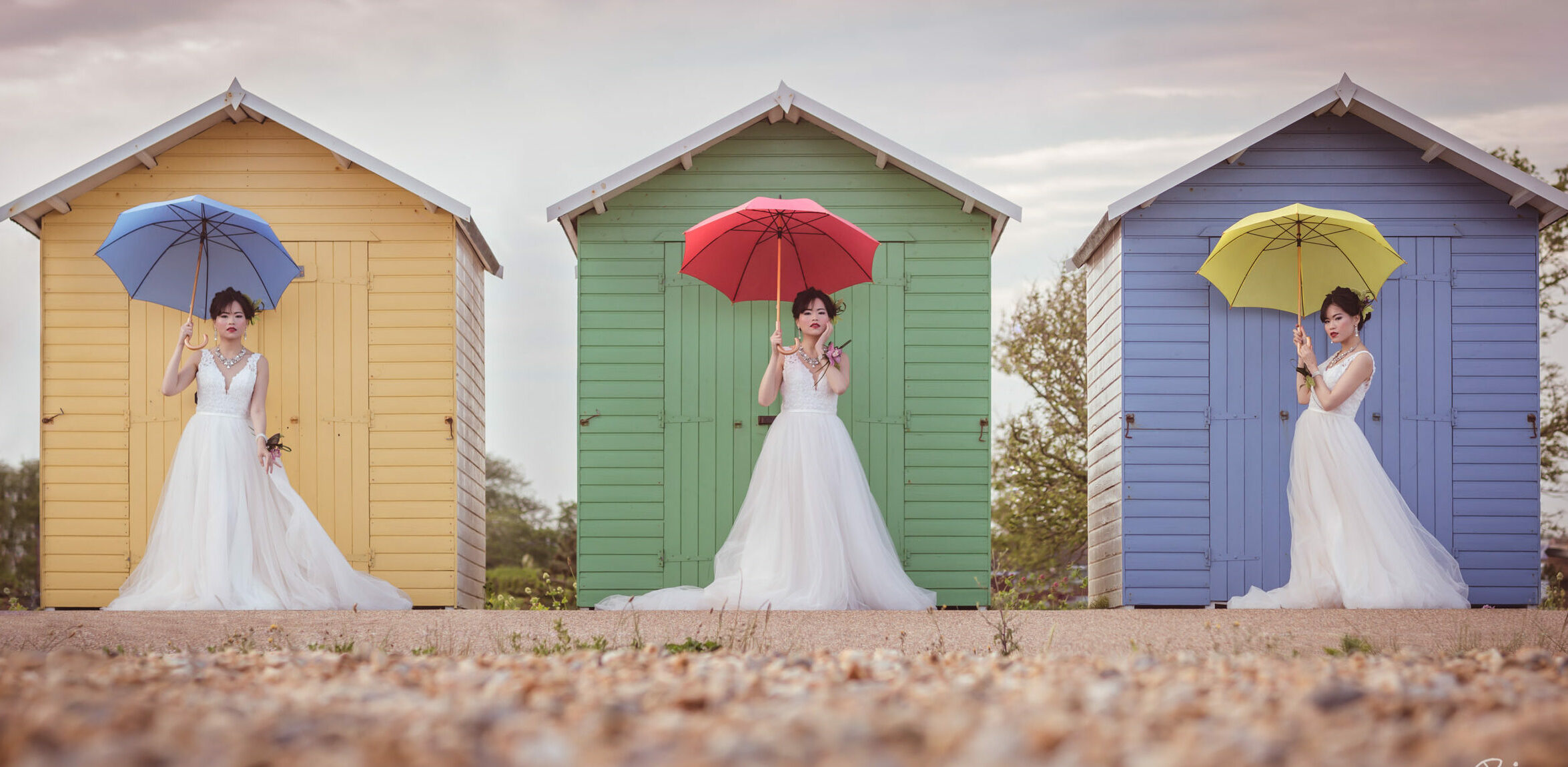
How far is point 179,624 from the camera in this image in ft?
23.4

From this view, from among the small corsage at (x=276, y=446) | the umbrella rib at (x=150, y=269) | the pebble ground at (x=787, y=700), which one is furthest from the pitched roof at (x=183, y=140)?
the pebble ground at (x=787, y=700)

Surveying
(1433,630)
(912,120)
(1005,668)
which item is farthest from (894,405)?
(912,120)

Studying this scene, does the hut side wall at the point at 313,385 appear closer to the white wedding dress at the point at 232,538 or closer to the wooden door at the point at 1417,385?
the white wedding dress at the point at 232,538

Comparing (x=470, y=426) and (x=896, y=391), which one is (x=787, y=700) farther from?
(x=470, y=426)

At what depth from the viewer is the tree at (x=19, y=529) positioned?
69.5ft

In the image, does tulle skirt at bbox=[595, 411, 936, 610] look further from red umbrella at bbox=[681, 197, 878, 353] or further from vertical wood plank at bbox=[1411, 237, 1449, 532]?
vertical wood plank at bbox=[1411, 237, 1449, 532]

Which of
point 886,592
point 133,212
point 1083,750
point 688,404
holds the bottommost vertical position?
point 886,592

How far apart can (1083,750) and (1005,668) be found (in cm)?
198

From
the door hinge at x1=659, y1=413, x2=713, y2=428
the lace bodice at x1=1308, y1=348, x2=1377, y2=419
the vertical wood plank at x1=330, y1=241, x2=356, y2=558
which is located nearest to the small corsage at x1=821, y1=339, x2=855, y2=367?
the door hinge at x1=659, y1=413, x2=713, y2=428

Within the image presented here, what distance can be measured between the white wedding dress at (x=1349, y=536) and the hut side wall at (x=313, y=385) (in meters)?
5.84

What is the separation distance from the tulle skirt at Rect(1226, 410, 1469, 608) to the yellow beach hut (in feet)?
19.0

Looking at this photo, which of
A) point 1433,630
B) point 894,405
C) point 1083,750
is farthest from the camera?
point 894,405

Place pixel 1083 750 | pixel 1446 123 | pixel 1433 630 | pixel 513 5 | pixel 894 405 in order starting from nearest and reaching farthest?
pixel 1083 750, pixel 1433 630, pixel 894 405, pixel 513 5, pixel 1446 123

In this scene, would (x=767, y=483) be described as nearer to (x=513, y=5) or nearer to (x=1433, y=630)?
(x=1433, y=630)
